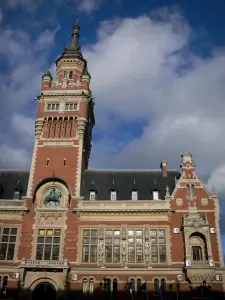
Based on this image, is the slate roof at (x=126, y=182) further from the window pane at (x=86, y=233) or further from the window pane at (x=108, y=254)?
the window pane at (x=108, y=254)

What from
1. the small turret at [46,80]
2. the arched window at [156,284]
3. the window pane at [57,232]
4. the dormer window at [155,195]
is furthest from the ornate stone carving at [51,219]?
the small turret at [46,80]

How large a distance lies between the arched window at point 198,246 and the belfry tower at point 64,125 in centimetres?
1700

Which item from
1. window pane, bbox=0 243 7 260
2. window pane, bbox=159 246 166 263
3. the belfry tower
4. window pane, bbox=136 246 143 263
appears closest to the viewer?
window pane, bbox=159 246 166 263

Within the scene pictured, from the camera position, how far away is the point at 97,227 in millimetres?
46000

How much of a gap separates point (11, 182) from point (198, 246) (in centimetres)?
2908

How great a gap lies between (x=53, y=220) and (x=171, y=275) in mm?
17235

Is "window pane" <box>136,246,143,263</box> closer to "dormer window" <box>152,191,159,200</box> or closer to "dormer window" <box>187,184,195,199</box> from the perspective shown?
"dormer window" <box>152,191,159,200</box>

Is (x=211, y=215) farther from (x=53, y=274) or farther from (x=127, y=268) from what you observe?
(x=53, y=274)

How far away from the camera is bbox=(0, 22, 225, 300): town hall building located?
138 ft

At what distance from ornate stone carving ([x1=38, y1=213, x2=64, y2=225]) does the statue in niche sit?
1.66m

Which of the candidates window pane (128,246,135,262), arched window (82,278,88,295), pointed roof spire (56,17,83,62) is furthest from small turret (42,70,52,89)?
arched window (82,278,88,295)

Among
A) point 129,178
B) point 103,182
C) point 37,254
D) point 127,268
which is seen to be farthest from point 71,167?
point 127,268

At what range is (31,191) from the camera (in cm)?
4800

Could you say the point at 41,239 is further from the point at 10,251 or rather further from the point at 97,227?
the point at 97,227
